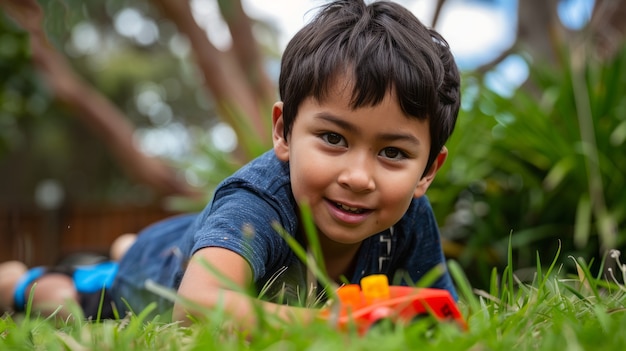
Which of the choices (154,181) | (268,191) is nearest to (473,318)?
(268,191)

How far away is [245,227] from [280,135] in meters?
0.33

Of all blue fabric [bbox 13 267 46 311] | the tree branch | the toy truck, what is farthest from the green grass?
the tree branch

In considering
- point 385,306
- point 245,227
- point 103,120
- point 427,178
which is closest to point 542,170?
point 427,178

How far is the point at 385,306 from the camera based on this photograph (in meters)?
0.92

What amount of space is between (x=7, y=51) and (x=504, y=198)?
3969mm

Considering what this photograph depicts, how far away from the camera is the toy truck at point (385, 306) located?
2.93 feet

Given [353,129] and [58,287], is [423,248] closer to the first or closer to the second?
[353,129]

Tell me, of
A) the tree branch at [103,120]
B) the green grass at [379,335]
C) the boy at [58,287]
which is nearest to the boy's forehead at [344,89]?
the green grass at [379,335]

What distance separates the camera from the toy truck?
2.93ft

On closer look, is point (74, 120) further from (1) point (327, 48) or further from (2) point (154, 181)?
(1) point (327, 48)

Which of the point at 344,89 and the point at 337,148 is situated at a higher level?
the point at 344,89

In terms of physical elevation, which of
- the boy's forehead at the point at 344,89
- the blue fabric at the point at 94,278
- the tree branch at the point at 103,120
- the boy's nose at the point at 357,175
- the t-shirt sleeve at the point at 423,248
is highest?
the boy's forehead at the point at 344,89

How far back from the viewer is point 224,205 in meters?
1.47

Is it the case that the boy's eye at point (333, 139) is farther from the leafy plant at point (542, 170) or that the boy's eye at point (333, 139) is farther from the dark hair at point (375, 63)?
the leafy plant at point (542, 170)
